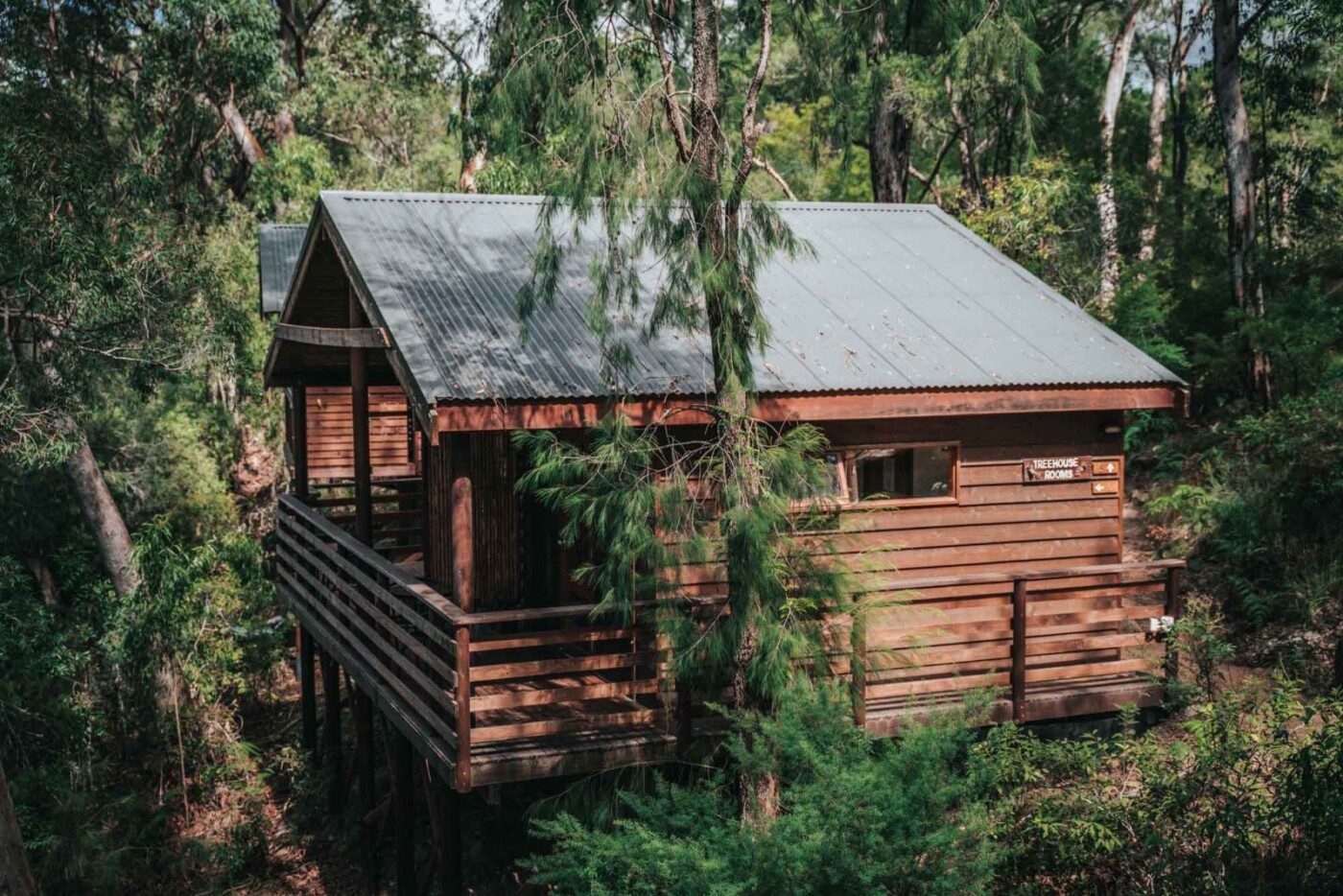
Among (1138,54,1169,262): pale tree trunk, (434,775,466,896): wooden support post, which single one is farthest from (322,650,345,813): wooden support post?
(1138,54,1169,262): pale tree trunk

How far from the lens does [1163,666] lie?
9.64m

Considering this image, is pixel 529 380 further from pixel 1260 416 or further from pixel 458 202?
pixel 1260 416

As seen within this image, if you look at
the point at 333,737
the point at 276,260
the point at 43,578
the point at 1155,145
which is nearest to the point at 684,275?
the point at 333,737

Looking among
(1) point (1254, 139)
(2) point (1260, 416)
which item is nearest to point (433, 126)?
(1) point (1254, 139)

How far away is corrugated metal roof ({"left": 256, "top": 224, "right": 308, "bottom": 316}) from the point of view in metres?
19.2

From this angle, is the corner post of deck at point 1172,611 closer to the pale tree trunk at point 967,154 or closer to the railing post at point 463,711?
the railing post at point 463,711

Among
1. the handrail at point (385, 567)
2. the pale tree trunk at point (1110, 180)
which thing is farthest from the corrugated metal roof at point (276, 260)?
the pale tree trunk at point (1110, 180)

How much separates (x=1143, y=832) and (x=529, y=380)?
4.85m

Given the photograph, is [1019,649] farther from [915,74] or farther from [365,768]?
[915,74]

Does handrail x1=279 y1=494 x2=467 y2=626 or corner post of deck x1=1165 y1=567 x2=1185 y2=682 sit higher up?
handrail x1=279 y1=494 x2=467 y2=626

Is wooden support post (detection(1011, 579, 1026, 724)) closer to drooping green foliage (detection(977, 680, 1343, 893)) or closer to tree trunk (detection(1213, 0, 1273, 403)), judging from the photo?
drooping green foliage (detection(977, 680, 1343, 893))

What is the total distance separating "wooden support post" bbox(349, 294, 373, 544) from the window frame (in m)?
4.06

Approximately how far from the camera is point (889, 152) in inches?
795

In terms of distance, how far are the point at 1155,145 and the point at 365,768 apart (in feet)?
82.2
